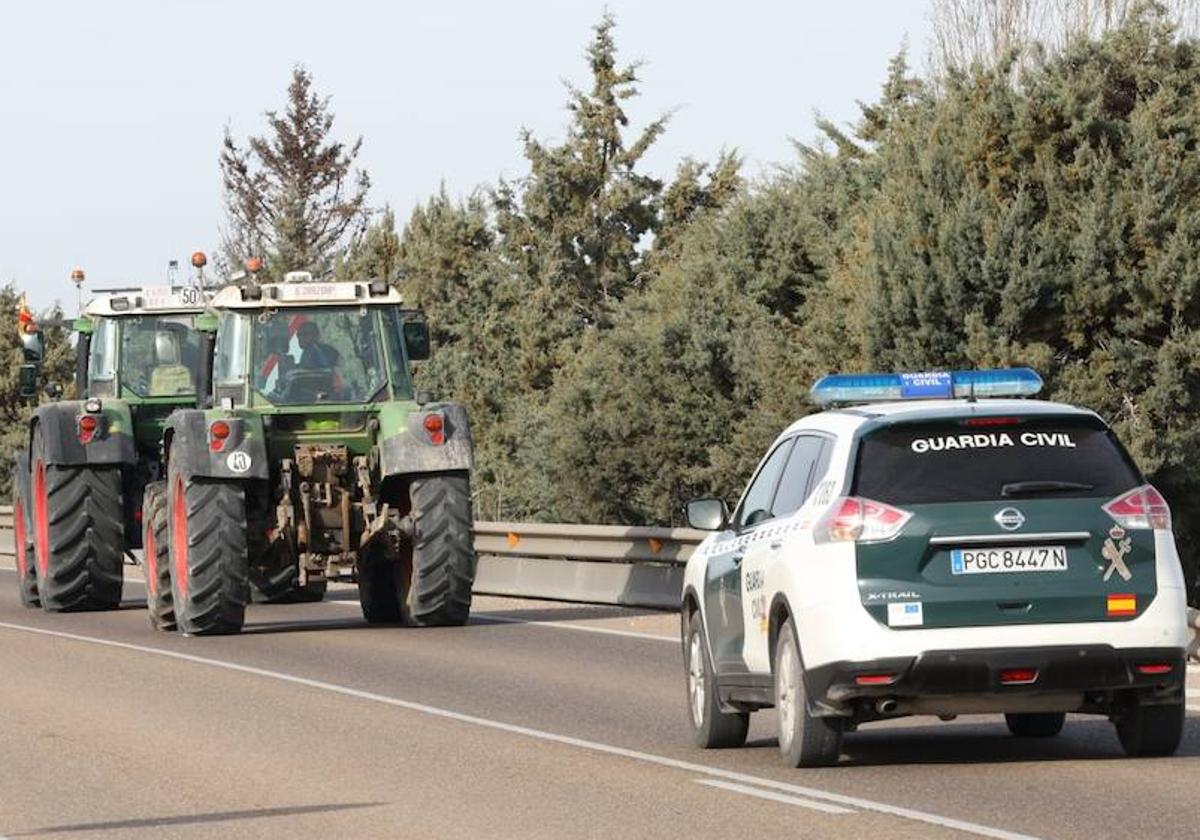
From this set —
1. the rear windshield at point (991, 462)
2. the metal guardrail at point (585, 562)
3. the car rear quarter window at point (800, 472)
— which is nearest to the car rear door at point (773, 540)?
the car rear quarter window at point (800, 472)

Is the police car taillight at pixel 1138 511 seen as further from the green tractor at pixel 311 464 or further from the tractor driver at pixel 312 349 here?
the tractor driver at pixel 312 349

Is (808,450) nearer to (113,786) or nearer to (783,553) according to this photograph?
(783,553)

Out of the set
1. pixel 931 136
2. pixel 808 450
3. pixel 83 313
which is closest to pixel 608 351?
pixel 931 136

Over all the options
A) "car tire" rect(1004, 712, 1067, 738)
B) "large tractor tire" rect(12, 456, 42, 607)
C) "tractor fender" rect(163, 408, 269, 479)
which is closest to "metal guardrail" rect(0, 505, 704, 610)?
"tractor fender" rect(163, 408, 269, 479)

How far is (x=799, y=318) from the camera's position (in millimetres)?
49812

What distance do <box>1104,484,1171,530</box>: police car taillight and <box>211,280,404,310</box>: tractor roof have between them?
37.6ft

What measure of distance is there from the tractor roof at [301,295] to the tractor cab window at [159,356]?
361cm

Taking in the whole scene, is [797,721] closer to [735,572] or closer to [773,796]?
[773,796]

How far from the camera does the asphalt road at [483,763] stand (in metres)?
10.1

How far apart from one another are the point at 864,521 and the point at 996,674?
813mm

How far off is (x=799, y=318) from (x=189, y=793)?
39.0 m

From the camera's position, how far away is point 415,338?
73.4ft

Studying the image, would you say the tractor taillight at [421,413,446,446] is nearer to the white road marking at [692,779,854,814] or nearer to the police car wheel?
the police car wheel

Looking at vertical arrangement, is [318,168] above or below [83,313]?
above
